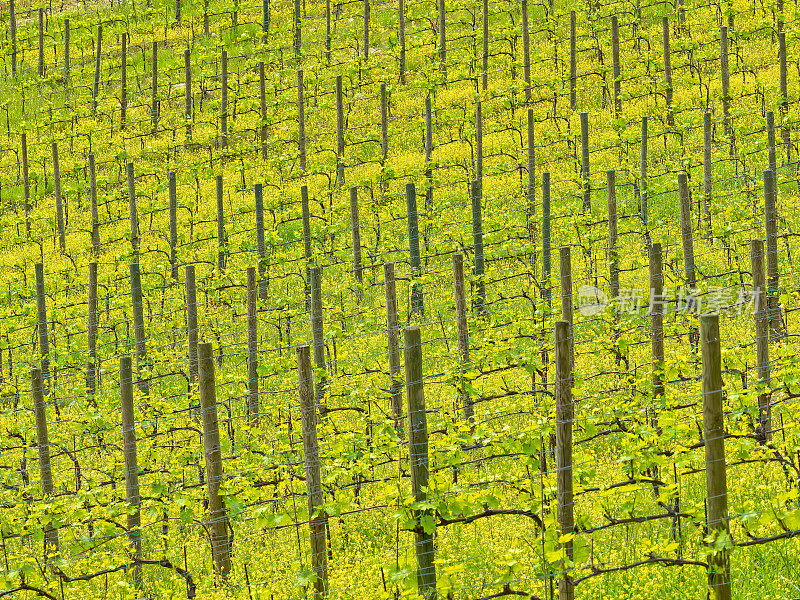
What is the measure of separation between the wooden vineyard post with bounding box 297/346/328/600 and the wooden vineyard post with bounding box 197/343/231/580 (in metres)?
0.84

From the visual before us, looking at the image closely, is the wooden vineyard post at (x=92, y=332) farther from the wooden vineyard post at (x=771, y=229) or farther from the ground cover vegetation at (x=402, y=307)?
the wooden vineyard post at (x=771, y=229)

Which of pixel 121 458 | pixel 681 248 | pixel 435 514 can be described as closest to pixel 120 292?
pixel 121 458

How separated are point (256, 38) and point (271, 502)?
2403 cm

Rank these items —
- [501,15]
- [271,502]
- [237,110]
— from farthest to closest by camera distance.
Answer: [501,15] → [237,110] → [271,502]

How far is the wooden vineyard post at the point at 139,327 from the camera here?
1116 centimetres

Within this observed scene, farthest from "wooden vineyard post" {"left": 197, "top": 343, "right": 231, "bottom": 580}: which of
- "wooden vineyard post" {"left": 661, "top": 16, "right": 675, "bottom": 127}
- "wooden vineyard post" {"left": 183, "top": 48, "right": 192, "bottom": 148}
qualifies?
"wooden vineyard post" {"left": 183, "top": 48, "right": 192, "bottom": 148}

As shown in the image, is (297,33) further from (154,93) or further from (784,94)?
(784,94)

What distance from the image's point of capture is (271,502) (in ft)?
26.2

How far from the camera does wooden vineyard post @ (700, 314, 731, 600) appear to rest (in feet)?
17.6

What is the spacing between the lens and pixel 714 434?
17.7 feet

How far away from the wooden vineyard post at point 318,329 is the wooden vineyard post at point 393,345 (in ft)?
2.74

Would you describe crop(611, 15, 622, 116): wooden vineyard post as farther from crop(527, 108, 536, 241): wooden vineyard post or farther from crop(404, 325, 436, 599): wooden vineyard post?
crop(404, 325, 436, 599): wooden vineyard post

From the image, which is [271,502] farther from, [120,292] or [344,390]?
[120,292]

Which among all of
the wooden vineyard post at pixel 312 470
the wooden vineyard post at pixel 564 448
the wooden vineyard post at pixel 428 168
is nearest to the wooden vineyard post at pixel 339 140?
the wooden vineyard post at pixel 428 168
